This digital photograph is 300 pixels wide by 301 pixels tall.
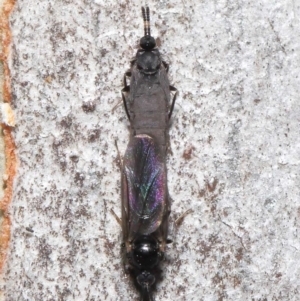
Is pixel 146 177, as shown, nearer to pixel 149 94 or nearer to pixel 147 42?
pixel 149 94

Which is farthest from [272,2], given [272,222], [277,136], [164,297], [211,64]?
[164,297]

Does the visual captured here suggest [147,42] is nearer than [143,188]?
Yes

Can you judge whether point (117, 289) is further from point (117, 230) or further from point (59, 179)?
point (59, 179)

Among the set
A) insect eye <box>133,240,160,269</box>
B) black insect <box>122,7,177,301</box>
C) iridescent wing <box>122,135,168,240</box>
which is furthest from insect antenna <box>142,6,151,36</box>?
insect eye <box>133,240,160,269</box>

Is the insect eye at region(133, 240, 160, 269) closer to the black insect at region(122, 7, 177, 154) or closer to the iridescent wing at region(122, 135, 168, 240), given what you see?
the iridescent wing at region(122, 135, 168, 240)

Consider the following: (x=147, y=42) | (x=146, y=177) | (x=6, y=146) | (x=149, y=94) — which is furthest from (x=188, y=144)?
(x=6, y=146)

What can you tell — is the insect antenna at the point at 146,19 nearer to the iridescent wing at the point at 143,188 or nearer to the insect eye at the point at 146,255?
the iridescent wing at the point at 143,188

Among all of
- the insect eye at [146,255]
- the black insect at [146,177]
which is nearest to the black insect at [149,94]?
the black insect at [146,177]
